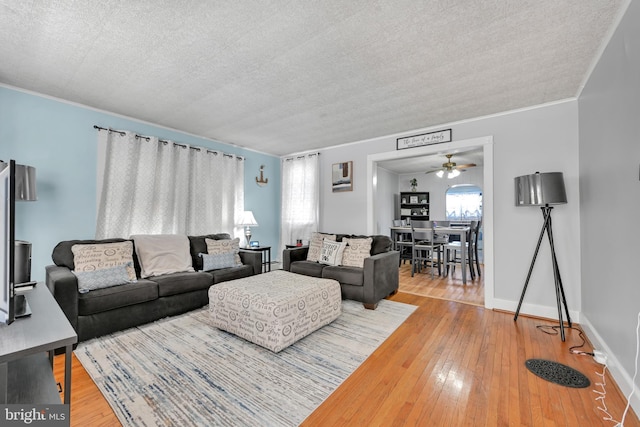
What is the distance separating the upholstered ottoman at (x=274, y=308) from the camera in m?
2.26

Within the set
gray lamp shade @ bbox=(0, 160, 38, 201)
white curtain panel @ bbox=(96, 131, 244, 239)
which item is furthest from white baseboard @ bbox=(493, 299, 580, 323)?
gray lamp shade @ bbox=(0, 160, 38, 201)

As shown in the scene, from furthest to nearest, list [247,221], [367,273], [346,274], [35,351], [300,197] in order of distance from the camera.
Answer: [300,197] → [247,221] → [346,274] → [367,273] → [35,351]

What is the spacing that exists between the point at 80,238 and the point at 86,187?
2.00 feet

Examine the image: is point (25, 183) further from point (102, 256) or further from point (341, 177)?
point (341, 177)

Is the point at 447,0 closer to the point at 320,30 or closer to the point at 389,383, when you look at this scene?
the point at 320,30

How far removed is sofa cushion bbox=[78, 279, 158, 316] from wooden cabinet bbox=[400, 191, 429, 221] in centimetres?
702

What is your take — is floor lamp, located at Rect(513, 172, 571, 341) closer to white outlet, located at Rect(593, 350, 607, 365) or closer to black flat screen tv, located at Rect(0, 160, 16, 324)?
white outlet, located at Rect(593, 350, 607, 365)

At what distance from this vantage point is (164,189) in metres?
3.97

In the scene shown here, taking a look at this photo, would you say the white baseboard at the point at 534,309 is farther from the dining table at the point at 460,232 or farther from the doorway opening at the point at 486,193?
the dining table at the point at 460,232

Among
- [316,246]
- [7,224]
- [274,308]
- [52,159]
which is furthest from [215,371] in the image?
[52,159]

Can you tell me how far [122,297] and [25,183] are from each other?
125 cm

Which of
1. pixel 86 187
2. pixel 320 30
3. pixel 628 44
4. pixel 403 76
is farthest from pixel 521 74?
pixel 86 187

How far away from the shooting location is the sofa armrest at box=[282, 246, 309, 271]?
4.20 metres

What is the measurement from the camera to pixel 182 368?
6.63 ft
